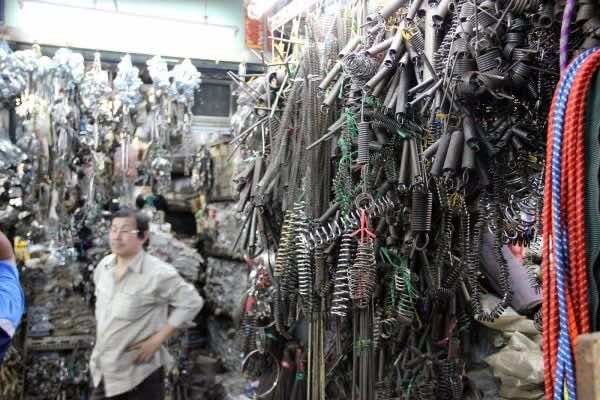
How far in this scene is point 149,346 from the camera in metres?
2.77

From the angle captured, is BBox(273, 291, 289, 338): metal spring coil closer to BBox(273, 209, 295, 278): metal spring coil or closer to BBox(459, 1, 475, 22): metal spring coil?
BBox(273, 209, 295, 278): metal spring coil

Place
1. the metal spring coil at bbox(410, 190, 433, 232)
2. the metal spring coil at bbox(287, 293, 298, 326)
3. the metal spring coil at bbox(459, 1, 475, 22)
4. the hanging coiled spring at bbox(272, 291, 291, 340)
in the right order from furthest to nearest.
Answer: the hanging coiled spring at bbox(272, 291, 291, 340) → the metal spring coil at bbox(287, 293, 298, 326) → the metal spring coil at bbox(410, 190, 433, 232) → the metal spring coil at bbox(459, 1, 475, 22)

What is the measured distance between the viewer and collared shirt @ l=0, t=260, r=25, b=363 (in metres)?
1.53

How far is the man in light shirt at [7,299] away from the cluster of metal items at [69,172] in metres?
2.65

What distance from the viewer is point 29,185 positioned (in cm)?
433

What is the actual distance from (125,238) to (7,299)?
1.33 meters

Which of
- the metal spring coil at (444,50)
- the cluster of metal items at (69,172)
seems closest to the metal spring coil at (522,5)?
the metal spring coil at (444,50)

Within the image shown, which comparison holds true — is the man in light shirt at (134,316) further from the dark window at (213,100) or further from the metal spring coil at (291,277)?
the dark window at (213,100)

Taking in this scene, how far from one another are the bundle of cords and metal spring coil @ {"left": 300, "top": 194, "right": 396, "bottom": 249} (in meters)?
1.27

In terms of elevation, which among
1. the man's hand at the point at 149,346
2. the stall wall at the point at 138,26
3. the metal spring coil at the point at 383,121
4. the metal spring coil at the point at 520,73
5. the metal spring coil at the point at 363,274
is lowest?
the man's hand at the point at 149,346

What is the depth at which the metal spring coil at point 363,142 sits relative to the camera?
2.15 metres

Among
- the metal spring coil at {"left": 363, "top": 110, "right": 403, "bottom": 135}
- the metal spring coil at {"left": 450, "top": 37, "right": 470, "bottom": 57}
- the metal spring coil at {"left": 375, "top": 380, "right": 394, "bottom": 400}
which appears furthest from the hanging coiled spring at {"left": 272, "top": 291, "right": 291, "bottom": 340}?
the metal spring coil at {"left": 450, "top": 37, "right": 470, "bottom": 57}

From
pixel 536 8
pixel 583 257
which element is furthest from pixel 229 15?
pixel 583 257

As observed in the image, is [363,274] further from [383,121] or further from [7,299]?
[7,299]
